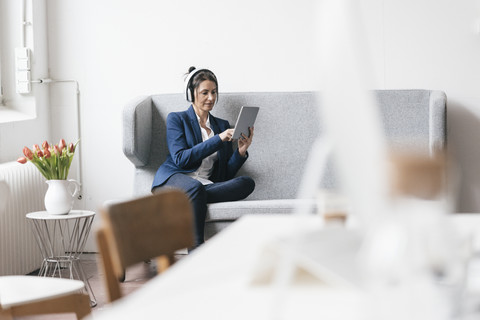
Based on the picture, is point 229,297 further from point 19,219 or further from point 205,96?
point 19,219

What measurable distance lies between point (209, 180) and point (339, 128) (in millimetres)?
3841

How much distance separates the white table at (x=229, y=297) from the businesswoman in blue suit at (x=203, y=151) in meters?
3.02

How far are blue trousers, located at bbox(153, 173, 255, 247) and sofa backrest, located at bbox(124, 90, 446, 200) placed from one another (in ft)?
0.85

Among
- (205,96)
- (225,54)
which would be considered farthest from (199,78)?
(225,54)

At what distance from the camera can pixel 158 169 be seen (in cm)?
461

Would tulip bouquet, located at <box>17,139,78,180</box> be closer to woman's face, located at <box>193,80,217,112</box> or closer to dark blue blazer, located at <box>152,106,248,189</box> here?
dark blue blazer, located at <box>152,106,248,189</box>

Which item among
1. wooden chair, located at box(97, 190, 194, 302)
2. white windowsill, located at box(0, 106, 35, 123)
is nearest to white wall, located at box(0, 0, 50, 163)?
white windowsill, located at box(0, 106, 35, 123)

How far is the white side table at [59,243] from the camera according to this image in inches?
157

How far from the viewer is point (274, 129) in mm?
4719

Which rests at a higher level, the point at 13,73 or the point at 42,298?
the point at 13,73

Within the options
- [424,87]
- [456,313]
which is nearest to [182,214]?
[456,313]

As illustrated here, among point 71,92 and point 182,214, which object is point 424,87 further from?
point 182,214

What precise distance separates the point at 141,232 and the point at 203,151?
9.11 feet

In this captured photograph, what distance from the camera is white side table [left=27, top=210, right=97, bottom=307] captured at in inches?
157
